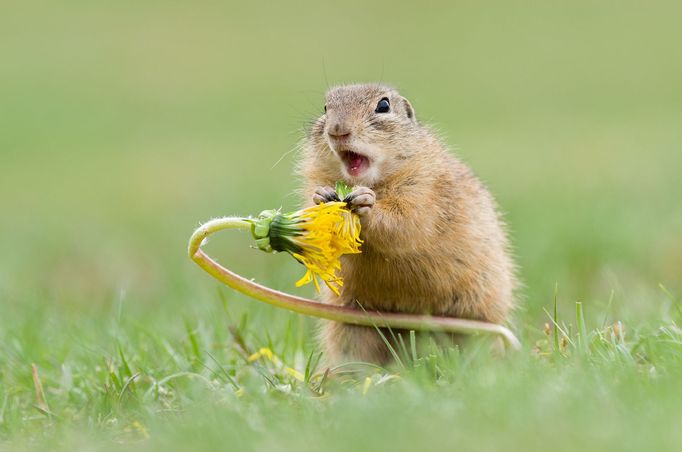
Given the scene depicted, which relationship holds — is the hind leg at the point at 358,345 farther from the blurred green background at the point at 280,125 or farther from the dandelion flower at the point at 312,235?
the blurred green background at the point at 280,125

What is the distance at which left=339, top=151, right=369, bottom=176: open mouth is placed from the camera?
5391 mm

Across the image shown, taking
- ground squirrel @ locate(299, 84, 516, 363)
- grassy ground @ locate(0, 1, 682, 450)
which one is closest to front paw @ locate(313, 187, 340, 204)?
ground squirrel @ locate(299, 84, 516, 363)

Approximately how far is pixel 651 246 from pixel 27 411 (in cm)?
463

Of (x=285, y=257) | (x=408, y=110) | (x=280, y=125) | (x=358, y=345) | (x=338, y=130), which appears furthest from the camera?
(x=280, y=125)

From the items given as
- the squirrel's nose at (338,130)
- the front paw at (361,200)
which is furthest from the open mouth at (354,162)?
the front paw at (361,200)

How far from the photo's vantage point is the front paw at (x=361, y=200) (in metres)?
4.86

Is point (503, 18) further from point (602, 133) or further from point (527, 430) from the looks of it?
point (527, 430)

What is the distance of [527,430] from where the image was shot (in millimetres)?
3385

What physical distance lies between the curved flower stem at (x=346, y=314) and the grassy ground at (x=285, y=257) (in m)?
0.18

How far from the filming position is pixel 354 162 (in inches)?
214

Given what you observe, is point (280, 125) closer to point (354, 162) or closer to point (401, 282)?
point (354, 162)

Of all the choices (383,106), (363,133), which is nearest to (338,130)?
(363,133)

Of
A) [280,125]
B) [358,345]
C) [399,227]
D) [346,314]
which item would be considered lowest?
[280,125]

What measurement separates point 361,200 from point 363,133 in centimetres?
66
